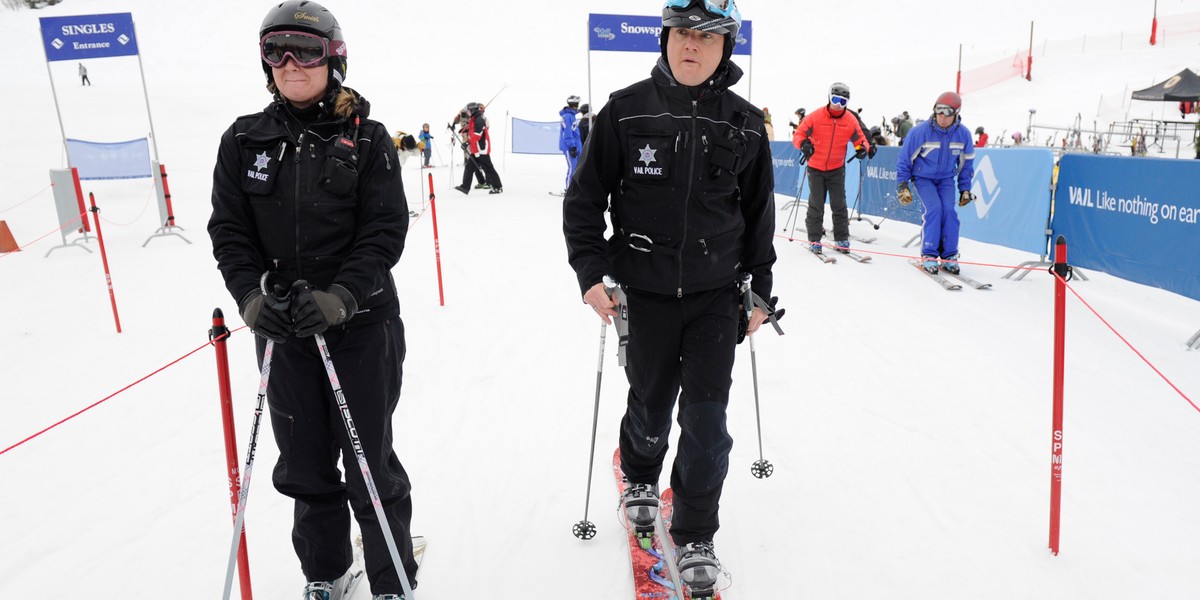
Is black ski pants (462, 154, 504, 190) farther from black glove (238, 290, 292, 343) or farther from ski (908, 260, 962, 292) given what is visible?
black glove (238, 290, 292, 343)

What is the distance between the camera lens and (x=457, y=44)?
2146 inches

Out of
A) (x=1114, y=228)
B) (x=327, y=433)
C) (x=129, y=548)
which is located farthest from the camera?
(x=1114, y=228)

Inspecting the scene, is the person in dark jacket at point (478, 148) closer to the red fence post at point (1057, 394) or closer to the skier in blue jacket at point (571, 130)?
the skier in blue jacket at point (571, 130)

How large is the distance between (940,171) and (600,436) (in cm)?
555

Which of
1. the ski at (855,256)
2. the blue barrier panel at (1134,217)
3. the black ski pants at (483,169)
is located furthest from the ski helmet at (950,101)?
the black ski pants at (483,169)

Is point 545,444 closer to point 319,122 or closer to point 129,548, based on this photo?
point 129,548

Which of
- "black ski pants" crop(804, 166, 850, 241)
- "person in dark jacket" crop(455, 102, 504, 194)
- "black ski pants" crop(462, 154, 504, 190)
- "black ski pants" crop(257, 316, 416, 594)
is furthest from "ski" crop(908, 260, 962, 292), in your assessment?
"black ski pants" crop(462, 154, 504, 190)

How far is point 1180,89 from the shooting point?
23641 millimetres

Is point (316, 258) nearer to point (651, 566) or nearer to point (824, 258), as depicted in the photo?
point (651, 566)

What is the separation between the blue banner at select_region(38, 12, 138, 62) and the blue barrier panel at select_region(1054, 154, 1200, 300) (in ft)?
43.5

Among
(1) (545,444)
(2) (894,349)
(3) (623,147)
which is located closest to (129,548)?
(1) (545,444)

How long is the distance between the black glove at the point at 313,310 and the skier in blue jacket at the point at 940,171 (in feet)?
23.0

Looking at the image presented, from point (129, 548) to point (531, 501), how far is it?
1.86 metres

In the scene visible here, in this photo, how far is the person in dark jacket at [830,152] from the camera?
932 centimetres
